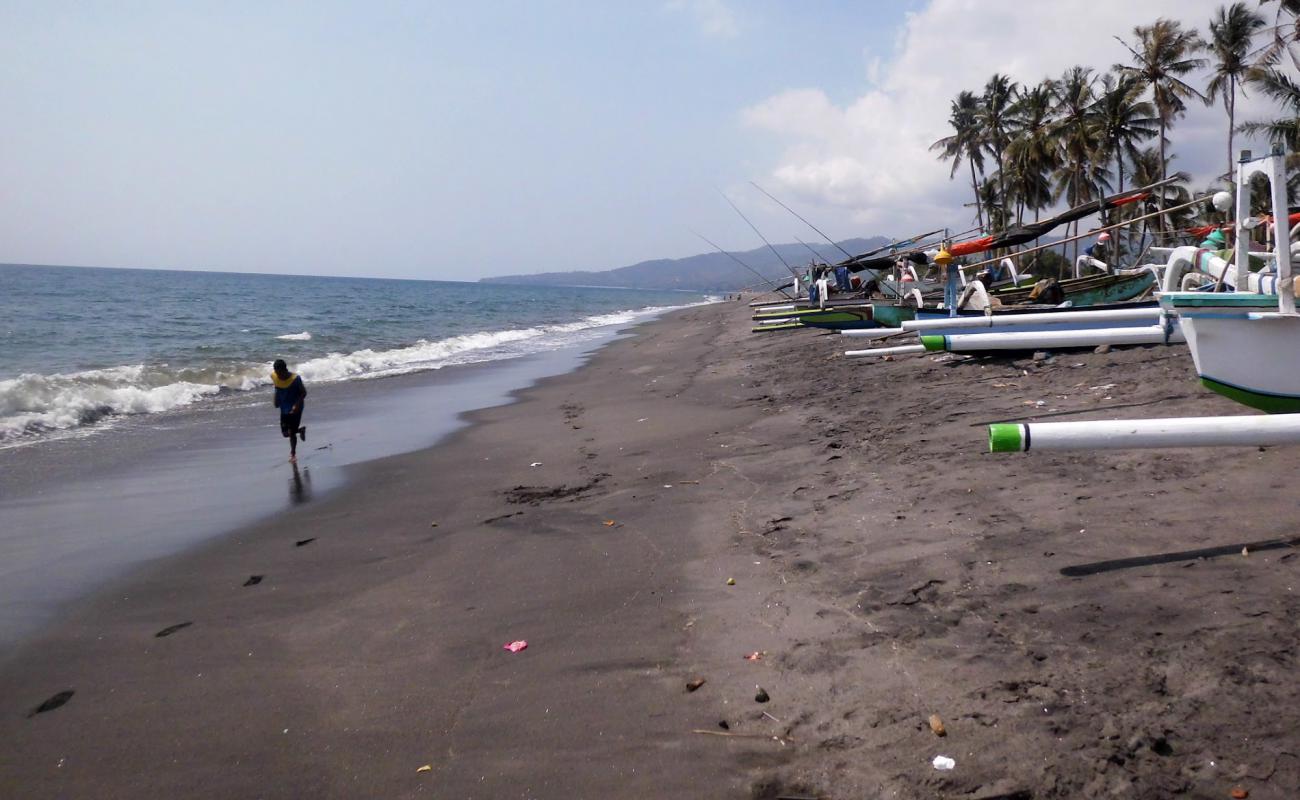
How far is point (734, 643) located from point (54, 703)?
3.50 meters

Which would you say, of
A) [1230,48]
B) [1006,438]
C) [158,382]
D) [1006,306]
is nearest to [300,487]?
[1006,438]

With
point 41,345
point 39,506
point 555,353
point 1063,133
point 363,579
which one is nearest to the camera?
point 363,579

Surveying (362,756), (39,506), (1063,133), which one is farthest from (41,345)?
(1063,133)

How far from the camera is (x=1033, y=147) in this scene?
39.9m

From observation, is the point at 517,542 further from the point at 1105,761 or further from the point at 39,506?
the point at 39,506

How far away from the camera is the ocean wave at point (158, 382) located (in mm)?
13500

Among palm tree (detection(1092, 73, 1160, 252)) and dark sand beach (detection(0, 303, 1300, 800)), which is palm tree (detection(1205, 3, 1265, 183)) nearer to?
palm tree (detection(1092, 73, 1160, 252))

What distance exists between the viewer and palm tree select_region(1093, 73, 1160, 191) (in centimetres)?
3597

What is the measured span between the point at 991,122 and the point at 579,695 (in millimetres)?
47686

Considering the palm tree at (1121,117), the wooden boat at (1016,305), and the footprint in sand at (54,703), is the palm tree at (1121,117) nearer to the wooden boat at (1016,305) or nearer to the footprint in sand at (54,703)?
the wooden boat at (1016,305)

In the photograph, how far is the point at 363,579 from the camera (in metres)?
5.86

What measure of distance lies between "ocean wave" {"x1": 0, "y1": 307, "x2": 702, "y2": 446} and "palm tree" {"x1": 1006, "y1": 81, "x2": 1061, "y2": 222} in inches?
1018

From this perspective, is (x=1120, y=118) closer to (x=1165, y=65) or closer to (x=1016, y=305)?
(x=1165, y=65)

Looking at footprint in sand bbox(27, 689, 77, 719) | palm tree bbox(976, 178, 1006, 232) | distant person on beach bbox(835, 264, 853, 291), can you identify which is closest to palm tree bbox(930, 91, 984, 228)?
palm tree bbox(976, 178, 1006, 232)
